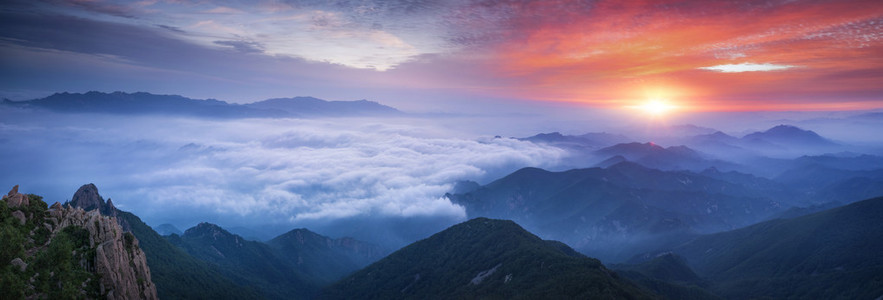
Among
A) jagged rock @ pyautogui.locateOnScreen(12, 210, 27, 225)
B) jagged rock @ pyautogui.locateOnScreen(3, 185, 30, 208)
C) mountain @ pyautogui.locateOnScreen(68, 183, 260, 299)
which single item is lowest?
mountain @ pyautogui.locateOnScreen(68, 183, 260, 299)

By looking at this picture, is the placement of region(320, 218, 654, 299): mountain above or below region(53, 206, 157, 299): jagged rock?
below

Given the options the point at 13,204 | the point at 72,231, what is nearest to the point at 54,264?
the point at 72,231

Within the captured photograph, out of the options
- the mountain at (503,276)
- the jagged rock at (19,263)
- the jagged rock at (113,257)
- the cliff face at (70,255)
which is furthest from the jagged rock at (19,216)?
the mountain at (503,276)

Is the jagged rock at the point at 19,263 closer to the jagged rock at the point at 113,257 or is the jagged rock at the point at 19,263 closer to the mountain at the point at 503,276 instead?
the jagged rock at the point at 113,257

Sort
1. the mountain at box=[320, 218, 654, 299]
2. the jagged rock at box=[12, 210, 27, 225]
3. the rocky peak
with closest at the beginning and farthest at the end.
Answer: the jagged rock at box=[12, 210, 27, 225] < the mountain at box=[320, 218, 654, 299] < the rocky peak

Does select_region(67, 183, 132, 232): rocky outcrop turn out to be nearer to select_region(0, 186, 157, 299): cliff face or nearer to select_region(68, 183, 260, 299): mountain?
select_region(68, 183, 260, 299): mountain

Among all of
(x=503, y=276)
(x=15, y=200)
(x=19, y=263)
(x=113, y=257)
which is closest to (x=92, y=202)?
(x=15, y=200)

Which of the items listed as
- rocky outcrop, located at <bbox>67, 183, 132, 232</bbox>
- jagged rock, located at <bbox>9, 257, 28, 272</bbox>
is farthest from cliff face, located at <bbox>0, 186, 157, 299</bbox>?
rocky outcrop, located at <bbox>67, 183, 132, 232</bbox>

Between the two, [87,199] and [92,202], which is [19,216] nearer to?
[92,202]
